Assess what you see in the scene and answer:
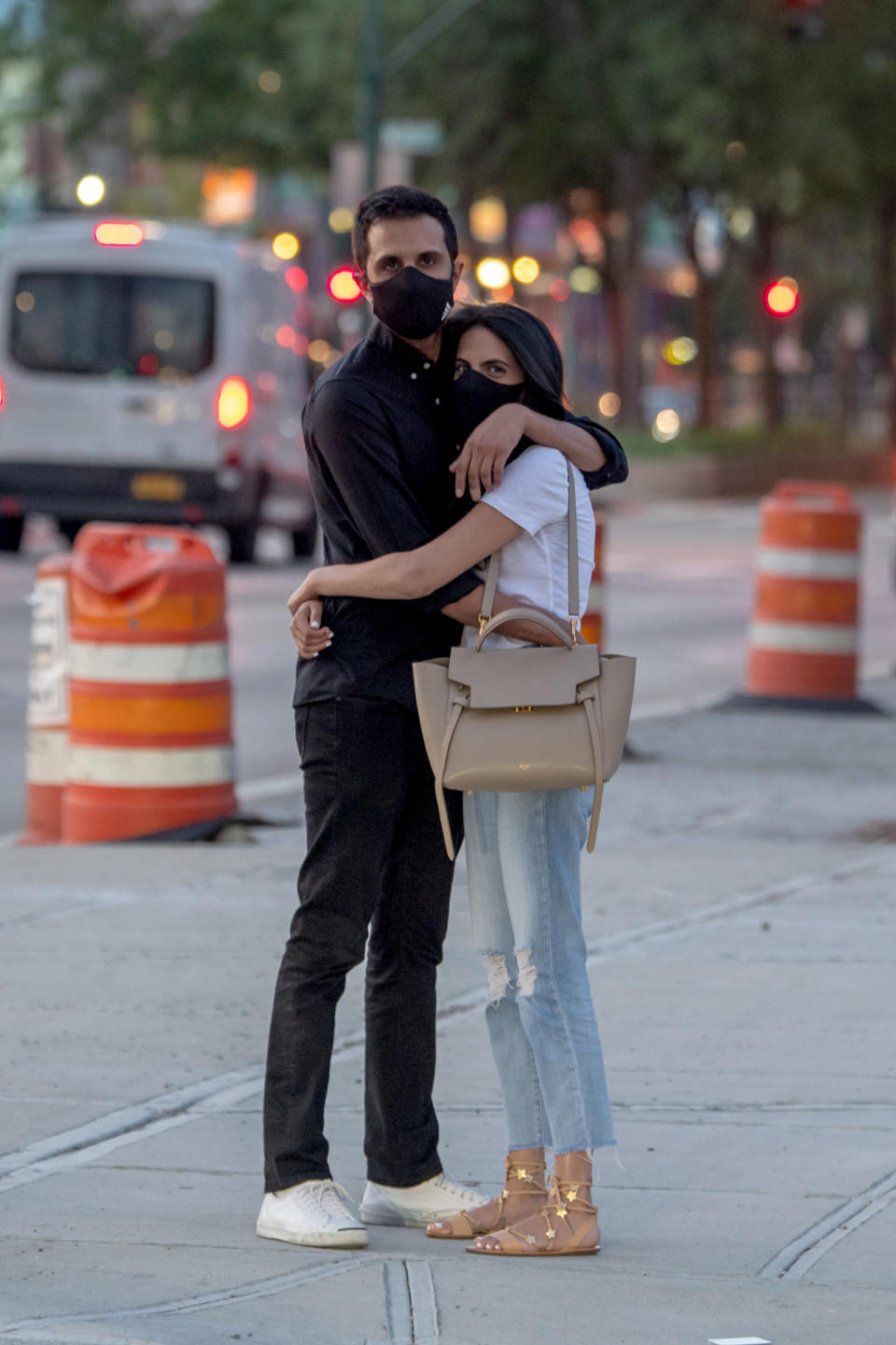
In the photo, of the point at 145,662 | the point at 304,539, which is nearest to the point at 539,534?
the point at 145,662

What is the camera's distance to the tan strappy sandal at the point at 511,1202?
175 inches

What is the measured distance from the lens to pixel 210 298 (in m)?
21.3

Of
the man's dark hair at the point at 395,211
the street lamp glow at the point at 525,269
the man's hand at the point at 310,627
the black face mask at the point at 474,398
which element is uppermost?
the street lamp glow at the point at 525,269

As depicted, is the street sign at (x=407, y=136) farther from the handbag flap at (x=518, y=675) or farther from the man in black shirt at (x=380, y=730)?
the handbag flap at (x=518, y=675)

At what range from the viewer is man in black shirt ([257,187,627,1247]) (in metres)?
4.26

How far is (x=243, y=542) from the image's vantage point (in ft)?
72.1

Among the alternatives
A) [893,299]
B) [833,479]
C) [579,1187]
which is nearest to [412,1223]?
[579,1187]

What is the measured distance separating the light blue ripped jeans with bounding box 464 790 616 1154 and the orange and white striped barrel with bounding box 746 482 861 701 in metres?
8.08

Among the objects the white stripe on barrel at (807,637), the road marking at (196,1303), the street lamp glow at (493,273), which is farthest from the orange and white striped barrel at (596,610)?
the street lamp glow at (493,273)

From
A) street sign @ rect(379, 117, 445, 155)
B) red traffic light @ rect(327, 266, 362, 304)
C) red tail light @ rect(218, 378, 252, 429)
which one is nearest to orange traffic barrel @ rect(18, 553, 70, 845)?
red tail light @ rect(218, 378, 252, 429)

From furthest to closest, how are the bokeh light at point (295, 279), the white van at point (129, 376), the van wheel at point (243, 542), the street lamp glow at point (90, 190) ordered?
the bokeh light at point (295, 279), the van wheel at point (243, 542), the white van at point (129, 376), the street lamp glow at point (90, 190)

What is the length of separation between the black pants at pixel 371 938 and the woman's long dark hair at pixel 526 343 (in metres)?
0.58

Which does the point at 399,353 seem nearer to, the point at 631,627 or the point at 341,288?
the point at 631,627

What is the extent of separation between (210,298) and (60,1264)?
17.6 m
